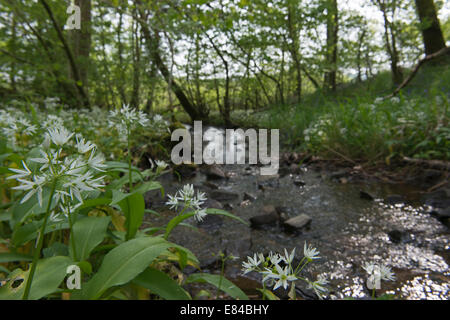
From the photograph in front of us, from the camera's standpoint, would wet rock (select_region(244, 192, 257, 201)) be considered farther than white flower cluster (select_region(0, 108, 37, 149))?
Yes

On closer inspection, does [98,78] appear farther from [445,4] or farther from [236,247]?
[445,4]

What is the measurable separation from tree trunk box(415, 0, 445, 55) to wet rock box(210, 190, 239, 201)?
856 cm

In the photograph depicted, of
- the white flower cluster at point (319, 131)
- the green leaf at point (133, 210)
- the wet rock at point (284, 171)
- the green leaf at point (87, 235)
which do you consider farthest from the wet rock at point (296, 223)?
the white flower cluster at point (319, 131)

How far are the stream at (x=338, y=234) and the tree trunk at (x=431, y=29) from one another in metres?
7.92

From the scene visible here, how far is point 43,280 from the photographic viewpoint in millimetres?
671

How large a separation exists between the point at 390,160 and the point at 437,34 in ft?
24.9

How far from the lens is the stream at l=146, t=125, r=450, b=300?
1275 millimetres

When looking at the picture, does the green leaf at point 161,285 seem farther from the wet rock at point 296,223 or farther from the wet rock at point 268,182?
the wet rock at point 268,182

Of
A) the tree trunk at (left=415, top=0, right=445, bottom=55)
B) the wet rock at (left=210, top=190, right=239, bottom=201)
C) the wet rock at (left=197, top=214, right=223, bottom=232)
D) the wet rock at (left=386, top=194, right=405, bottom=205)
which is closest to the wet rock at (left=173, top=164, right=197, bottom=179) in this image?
the wet rock at (left=210, top=190, right=239, bottom=201)

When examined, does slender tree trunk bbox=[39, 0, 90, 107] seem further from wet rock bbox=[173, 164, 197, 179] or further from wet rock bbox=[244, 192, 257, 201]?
wet rock bbox=[244, 192, 257, 201]

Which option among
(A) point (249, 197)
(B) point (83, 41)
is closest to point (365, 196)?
(A) point (249, 197)

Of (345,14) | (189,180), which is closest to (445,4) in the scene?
(345,14)

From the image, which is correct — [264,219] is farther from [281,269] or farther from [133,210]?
[281,269]
